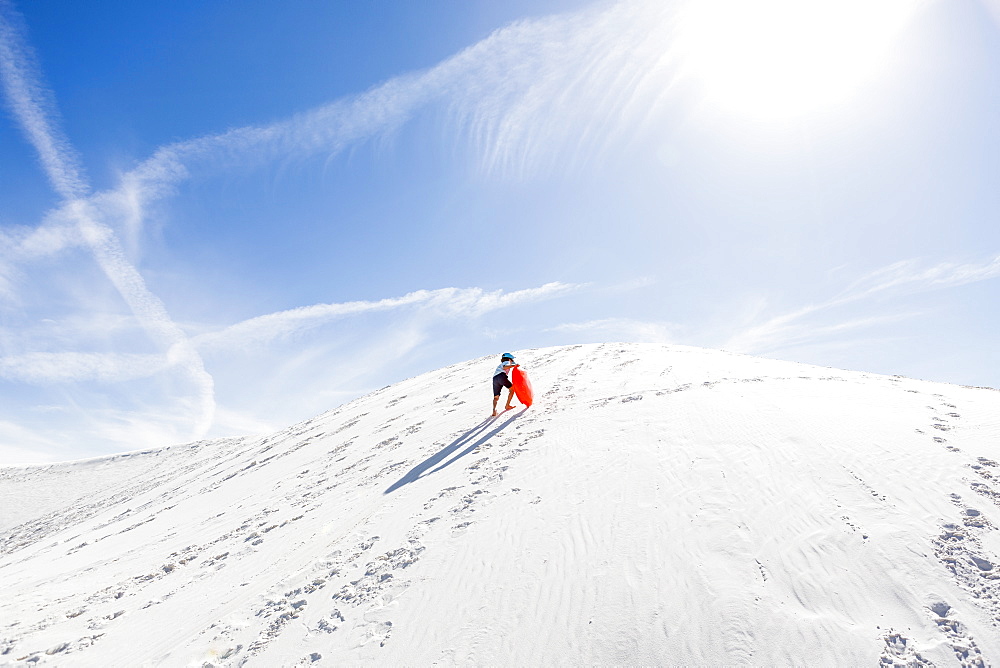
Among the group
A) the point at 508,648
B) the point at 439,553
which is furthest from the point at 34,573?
the point at 508,648

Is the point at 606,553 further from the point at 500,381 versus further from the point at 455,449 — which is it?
the point at 500,381

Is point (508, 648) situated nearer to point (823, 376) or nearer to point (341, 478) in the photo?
point (341, 478)

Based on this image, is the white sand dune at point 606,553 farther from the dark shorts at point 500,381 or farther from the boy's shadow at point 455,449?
the dark shorts at point 500,381

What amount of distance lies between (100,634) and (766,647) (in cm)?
736

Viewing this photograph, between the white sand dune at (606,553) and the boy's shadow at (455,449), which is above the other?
the boy's shadow at (455,449)

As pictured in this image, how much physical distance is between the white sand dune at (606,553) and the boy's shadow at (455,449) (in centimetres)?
12

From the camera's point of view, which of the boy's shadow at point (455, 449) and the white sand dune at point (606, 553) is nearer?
the white sand dune at point (606, 553)

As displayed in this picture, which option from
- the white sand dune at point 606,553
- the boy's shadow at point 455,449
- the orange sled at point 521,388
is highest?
the orange sled at point 521,388

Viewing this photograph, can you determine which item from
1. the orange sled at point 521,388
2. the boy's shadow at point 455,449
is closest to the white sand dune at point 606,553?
the boy's shadow at point 455,449

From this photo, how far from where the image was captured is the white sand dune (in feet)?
13.4

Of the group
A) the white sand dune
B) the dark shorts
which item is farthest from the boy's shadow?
the dark shorts

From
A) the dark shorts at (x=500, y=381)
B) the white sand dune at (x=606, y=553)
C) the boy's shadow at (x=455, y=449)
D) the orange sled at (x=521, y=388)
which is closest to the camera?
the white sand dune at (x=606, y=553)

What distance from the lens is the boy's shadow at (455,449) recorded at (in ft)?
29.5

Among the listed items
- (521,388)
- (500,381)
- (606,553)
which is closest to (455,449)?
(500,381)
